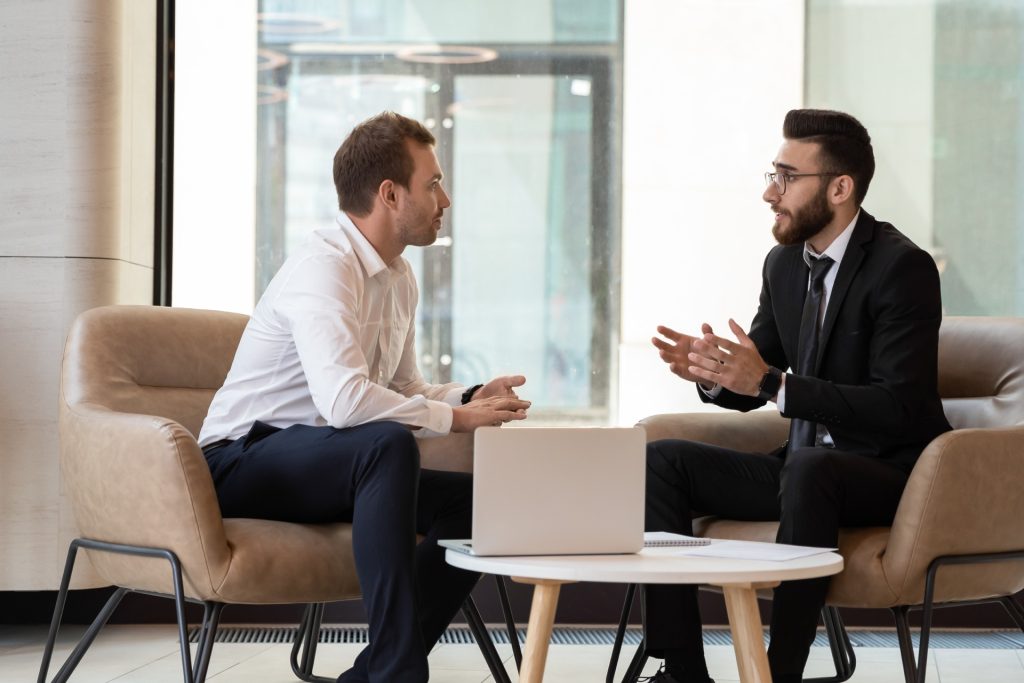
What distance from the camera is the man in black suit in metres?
2.27

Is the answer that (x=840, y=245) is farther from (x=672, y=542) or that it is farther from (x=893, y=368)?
(x=672, y=542)

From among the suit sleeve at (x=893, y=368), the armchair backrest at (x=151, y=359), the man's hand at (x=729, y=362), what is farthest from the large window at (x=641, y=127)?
the man's hand at (x=729, y=362)

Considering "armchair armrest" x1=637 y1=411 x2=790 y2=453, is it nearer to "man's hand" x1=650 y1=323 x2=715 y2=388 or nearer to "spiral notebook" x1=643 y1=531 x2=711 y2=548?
"man's hand" x1=650 y1=323 x2=715 y2=388

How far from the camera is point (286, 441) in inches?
96.2

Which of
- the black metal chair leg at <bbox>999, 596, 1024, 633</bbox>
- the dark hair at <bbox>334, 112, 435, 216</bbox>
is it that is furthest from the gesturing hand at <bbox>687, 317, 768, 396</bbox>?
the dark hair at <bbox>334, 112, 435, 216</bbox>

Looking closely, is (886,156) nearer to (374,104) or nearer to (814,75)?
(814,75)

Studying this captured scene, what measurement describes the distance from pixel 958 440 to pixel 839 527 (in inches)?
11.8

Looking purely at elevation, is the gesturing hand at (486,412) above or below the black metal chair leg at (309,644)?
above

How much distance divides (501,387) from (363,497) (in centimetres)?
56

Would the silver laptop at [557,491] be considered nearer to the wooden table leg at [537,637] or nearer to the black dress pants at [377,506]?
the wooden table leg at [537,637]

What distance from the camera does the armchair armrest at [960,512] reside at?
2264 millimetres

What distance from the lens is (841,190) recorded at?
9.19 ft

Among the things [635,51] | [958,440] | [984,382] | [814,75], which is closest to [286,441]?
[958,440]

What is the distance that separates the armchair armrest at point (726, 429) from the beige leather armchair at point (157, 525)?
0.65 m
